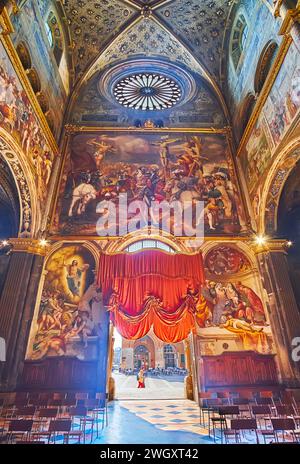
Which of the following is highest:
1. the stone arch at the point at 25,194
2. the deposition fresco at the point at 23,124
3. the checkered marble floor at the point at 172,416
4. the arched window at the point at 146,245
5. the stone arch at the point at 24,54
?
→ the stone arch at the point at 24,54

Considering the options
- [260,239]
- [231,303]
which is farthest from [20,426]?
[260,239]

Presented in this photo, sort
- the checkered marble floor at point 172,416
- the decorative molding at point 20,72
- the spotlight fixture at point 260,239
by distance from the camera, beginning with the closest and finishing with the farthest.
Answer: the checkered marble floor at point 172,416
the decorative molding at point 20,72
the spotlight fixture at point 260,239

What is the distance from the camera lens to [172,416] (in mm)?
7355

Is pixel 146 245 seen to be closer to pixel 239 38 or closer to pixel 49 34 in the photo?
pixel 49 34

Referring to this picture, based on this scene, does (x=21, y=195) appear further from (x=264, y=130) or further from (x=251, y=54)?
(x=251, y=54)

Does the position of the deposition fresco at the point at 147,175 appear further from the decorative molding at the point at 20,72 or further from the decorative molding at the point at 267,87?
the decorative molding at the point at 20,72

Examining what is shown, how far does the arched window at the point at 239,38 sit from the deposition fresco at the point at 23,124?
951cm

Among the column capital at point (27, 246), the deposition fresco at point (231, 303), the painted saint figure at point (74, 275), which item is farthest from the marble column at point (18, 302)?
the deposition fresco at point (231, 303)

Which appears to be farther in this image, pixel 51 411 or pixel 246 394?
pixel 246 394

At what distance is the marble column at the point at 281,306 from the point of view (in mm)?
8398

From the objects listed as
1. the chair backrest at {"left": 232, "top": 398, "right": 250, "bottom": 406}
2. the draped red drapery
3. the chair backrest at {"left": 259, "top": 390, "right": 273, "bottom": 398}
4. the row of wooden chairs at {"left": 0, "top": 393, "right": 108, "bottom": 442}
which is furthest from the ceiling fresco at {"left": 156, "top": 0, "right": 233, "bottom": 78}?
the row of wooden chairs at {"left": 0, "top": 393, "right": 108, "bottom": 442}

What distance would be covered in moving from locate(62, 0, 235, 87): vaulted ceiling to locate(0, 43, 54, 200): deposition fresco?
19.6ft

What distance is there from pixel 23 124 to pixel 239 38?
10705 mm

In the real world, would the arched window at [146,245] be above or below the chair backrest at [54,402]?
above
